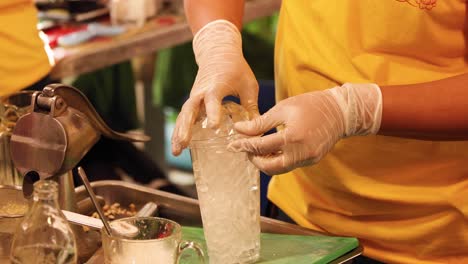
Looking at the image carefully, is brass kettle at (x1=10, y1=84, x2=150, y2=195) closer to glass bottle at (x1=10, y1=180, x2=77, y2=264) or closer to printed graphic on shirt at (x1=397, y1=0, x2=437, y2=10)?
glass bottle at (x1=10, y1=180, x2=77, y2=264)

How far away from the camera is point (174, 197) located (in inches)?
68.9

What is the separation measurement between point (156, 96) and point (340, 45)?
3.21 meters

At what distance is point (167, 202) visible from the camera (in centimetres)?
175

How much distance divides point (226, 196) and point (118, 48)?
2.04 m

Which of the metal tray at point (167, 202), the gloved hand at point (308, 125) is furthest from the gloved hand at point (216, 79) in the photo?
the metal tray at point (167, 202)

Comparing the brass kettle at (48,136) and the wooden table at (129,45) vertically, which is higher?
the brass kettle at (48,136)

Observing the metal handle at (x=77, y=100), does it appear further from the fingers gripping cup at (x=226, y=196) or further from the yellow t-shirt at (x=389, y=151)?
the yellow t-shirt at (x=389, y=151)

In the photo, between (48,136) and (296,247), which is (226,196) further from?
(48,136)

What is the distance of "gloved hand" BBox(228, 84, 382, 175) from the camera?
143 centimetres

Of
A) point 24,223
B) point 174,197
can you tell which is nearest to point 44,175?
point 24,223

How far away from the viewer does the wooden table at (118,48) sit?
10.4 ft

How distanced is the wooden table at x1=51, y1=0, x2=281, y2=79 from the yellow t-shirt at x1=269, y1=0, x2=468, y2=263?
158 cm

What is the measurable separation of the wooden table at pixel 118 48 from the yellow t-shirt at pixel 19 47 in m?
Answer: 0.46

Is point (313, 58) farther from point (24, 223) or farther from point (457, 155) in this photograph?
point (24, 223)
